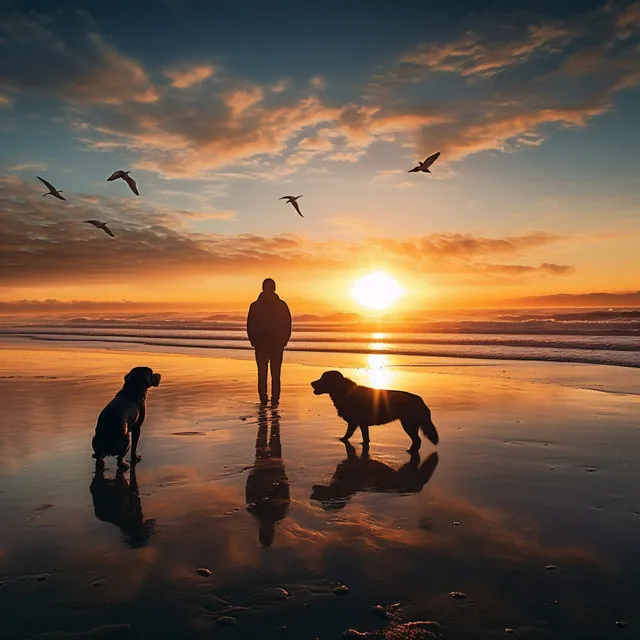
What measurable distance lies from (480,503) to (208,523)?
2690mm

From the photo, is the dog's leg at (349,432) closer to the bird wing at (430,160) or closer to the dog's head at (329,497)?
the dog's head at (329,497)

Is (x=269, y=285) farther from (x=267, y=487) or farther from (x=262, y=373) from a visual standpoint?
(x=267, y=487)

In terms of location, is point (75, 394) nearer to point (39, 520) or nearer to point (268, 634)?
point (39, 520)

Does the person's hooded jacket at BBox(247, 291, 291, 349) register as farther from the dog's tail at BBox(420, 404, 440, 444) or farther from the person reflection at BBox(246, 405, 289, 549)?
the dog's tail at BBox(420, 404, 440, 444)

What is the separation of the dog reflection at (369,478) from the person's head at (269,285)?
17.0ft

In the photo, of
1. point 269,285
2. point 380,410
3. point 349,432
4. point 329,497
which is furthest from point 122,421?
point 269,285

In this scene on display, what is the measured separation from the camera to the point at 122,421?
602 centimetres

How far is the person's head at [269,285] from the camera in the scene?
1102 centimetres

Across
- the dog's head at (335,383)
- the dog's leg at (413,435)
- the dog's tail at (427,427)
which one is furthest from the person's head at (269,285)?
the dog's tail at (427,427)

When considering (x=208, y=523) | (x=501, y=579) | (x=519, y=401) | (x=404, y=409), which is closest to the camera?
(x=501, y=579)

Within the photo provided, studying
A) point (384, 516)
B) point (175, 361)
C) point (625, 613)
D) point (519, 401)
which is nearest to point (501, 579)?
point (625, 613)

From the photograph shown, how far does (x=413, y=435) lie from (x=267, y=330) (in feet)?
15.9

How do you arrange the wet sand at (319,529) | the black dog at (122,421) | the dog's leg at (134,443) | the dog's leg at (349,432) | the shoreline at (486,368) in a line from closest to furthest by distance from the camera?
the wet sand at (319,529) < the black dog at (122,421) < the dog's leg at (134,443) < the dog's leg at (349,432) < the shoreline at (486,368)

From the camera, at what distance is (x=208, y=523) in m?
4.38
